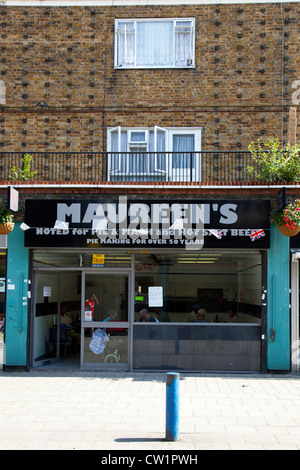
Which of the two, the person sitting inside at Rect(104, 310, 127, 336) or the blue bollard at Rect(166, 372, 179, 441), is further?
the person sitting inside at Rect(104, 310, 127, 336)

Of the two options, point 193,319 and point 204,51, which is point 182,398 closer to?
point 193,319

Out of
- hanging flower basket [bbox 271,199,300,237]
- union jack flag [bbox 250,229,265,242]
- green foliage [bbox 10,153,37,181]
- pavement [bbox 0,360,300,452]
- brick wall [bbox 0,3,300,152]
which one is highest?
brick wall [bbox 0,3,300,152]

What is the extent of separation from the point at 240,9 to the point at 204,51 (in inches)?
56.2

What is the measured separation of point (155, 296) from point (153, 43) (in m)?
6.61

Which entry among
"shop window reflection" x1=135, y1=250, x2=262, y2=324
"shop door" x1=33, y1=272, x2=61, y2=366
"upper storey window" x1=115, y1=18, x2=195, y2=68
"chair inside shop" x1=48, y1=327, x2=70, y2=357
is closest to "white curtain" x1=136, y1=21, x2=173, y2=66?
"upper storey window" x1=115, y1=18, x2=195, y2=68

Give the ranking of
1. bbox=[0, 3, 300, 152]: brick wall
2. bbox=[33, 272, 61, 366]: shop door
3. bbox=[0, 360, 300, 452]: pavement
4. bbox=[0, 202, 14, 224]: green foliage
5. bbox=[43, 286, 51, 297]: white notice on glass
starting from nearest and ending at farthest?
bbox=[0, 360, 300, 452]: pavement, bbox=[0, 202, 14, 224]: green foliage, bbox=[33, 272, 61, 366]: shop door, bbox=[43, 286, 51, 297]: white notice on glass, bbox=[0, 3, 300, 152]: brick wall

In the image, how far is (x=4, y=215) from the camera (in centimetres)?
1057

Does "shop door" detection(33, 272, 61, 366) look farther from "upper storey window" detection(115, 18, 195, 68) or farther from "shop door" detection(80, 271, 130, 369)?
"upper storey window" detection(115, 18, 195, 68)

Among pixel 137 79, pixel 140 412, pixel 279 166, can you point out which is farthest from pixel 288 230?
pixel 137 79

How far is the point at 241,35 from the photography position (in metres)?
12.4

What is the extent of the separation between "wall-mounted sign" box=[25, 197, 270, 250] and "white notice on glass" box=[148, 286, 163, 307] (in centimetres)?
102

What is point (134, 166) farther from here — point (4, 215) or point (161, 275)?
point (4, 215)

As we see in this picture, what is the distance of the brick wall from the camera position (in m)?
12.3

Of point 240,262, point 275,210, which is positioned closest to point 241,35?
point 275,210
